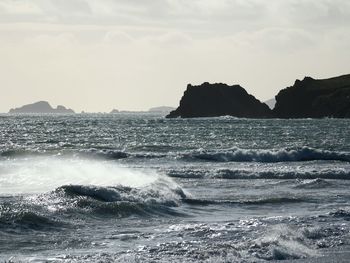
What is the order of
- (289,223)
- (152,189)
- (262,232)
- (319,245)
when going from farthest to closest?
(152,189)
(289,223)
(262,232)
(319,245)

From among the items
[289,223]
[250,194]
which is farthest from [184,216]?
[250,194]

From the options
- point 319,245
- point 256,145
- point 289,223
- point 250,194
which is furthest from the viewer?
point 256,145

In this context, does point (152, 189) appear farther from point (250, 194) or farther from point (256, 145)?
point (256, 145)

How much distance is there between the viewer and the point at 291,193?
3300 cm

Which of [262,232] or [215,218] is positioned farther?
[215,218]

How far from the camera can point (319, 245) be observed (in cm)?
1970

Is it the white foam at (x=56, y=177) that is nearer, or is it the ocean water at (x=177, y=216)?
the ocean water at (x=177, y=216)

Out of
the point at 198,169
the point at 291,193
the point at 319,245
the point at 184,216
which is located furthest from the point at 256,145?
the point at 319,245

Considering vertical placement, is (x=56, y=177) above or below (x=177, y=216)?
above

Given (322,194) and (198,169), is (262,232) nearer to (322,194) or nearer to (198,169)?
→ (322,194)

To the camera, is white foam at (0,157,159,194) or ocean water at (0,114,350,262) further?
white foam at (0,157,159,194)

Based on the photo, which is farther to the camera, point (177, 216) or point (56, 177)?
point (56, 177)

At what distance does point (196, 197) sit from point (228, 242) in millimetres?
11485

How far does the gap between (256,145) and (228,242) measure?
57.1 metres
